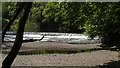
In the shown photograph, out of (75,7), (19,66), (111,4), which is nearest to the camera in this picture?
(111,4)

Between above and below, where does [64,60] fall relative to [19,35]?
below

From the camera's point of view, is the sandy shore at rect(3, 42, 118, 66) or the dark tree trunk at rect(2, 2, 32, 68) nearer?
the dark tree trunk at rect(2, 2, 32, 68)

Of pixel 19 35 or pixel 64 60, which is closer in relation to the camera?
pixel 19 35

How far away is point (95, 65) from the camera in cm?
1321

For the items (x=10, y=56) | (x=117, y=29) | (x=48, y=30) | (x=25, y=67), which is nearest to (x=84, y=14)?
(x=117, y=29)

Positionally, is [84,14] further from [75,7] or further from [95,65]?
[95,65]

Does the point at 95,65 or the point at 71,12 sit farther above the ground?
the point at 71,12

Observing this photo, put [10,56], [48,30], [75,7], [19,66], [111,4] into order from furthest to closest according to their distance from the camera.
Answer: [48,30]
[19,66]
[75,7]
[111,4]
[10,56]

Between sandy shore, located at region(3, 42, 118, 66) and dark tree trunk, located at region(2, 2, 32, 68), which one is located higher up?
dark tree trunk, located at region(2, 2, 32, 68)

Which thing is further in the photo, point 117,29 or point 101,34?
point 101,34

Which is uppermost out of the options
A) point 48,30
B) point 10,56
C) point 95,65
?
point 10,56

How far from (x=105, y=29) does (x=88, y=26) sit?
4.68 feet

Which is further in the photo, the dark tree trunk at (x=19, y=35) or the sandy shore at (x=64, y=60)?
the sandy shore at (x=64, y=60)

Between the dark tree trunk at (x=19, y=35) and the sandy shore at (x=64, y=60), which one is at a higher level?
the dark tree trunk at (x=19, y=35)
